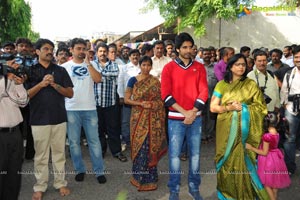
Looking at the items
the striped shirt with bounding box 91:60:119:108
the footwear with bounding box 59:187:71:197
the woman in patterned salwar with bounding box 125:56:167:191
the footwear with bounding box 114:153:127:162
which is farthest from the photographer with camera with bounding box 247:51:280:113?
the footwear with bounding box 59:187:71:197

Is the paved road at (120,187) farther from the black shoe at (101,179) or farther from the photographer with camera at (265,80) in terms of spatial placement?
the photographer with camera at (265,80)

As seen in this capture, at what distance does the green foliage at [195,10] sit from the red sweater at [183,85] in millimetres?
11292

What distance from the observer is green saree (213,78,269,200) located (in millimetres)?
3619

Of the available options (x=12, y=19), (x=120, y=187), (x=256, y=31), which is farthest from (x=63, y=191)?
(x=12, y=19)

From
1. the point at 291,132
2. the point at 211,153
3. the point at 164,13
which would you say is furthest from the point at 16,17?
the point at 291,132

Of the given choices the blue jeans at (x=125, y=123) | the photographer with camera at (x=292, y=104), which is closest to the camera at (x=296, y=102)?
the photographer with camera at (x=292, y=104)

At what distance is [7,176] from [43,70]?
1328 mm

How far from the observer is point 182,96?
12.6 feet

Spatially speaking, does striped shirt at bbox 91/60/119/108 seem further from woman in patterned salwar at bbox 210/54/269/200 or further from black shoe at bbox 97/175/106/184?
woman in patterned salwar at bbox 210/54/269/200

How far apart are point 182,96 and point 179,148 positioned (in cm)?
63

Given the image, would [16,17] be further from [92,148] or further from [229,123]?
[229,123]

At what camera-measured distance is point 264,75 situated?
477 cm

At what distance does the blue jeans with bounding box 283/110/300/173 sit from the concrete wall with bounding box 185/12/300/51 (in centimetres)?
1339

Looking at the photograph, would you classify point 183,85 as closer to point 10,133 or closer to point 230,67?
point 230,67
